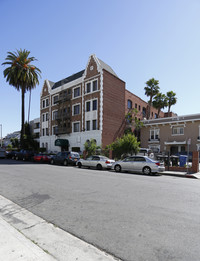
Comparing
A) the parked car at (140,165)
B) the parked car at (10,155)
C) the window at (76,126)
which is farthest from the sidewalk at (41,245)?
the parked car at (10,155)

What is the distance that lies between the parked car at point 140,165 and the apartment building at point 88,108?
38.4ft

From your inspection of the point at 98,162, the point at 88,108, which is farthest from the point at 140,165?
the point at 88,108

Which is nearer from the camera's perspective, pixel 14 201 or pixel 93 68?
pixel 14 201

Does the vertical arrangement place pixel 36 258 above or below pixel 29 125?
below

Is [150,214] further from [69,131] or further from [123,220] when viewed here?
[69,131]

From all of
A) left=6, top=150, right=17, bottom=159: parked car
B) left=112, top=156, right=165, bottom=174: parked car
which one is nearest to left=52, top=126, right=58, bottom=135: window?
left=6, top=150, right=17, bottom=159: parked car

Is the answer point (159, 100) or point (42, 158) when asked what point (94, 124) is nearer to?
point (42, 158)

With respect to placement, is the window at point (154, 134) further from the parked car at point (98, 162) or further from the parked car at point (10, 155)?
the parked car at point (10, 155)

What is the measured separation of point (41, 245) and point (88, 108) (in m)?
28.0

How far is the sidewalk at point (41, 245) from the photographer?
9.75 feet

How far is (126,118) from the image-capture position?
33000mm

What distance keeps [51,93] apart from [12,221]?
36.8 meters

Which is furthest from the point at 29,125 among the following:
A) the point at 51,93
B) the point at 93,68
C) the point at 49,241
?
the point at 49,241

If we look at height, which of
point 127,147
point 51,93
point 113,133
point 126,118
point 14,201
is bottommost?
point 14,201
